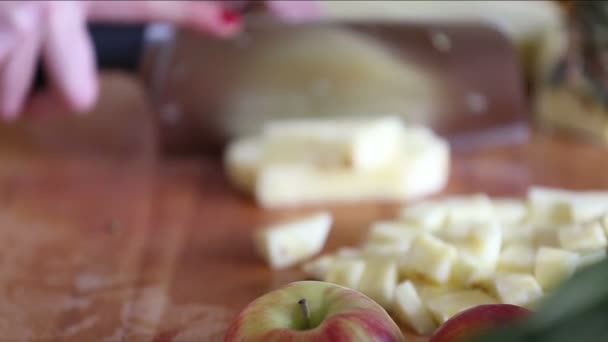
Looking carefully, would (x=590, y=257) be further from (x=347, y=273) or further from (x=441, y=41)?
(x=441, y=41)

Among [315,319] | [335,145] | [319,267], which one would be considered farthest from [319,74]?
[315,319]

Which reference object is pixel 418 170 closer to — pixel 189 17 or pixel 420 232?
pixel 420 232

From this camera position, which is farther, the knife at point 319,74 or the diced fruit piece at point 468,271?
the knife at point 319,74

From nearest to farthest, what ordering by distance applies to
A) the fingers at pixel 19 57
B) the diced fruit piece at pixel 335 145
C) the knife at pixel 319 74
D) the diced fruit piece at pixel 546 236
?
the diced fruit piece at pixel 546 236
the fingers at pixel 19 57
the diced fruit piece at pixel 335 145
the knife at pixel 319 74

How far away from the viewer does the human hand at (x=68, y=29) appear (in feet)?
3.37

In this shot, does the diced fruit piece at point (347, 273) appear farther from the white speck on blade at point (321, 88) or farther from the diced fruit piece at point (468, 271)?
the white speck on blade at point (321, 88)

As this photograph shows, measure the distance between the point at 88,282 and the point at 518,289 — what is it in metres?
0.48

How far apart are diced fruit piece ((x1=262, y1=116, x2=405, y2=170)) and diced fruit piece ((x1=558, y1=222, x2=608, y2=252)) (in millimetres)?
336

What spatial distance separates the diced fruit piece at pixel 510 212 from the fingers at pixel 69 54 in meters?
0.58

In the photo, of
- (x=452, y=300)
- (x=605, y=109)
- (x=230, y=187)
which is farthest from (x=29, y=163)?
(x=605, y=109)

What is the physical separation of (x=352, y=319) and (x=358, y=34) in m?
0.77

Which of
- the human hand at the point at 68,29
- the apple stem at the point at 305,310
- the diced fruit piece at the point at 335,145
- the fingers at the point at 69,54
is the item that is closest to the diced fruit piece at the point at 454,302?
the apple stem at the point at 305,310

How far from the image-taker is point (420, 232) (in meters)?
0.96

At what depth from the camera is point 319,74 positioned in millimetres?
1275
